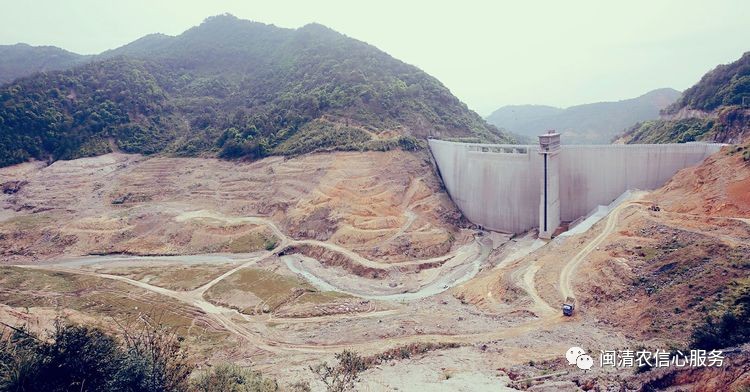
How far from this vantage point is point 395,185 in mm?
57625

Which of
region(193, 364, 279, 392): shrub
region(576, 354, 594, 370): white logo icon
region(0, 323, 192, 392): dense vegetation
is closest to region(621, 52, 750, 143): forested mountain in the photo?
region(576, 354, 594, 370): white logo icon

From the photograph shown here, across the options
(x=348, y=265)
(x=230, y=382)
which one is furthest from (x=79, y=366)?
(x=348, y=265)

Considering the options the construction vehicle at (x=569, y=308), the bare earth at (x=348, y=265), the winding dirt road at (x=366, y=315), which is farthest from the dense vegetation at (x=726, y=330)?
the winding dirt road at (x=366, y=315)

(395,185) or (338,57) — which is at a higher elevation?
(338,57)

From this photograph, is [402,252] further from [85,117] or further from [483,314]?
[85,117]

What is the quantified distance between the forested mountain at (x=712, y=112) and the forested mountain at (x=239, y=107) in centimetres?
2894

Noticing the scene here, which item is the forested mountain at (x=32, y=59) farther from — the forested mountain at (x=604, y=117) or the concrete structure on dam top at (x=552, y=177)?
the forested mountain at (x=604, y=117)

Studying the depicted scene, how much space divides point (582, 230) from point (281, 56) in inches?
3702

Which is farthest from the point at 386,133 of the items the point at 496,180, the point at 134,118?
the point at 134,118

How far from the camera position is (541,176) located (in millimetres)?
48781

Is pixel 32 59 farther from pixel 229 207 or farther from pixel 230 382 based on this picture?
pixel 230 382

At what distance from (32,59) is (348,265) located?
464 ft

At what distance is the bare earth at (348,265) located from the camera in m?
25.2

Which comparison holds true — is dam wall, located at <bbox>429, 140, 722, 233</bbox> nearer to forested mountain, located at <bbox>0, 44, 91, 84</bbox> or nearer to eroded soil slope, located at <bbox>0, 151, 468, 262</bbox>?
eroded soil slope, located at <bbox>0, 151, 468, 262</bbox>
